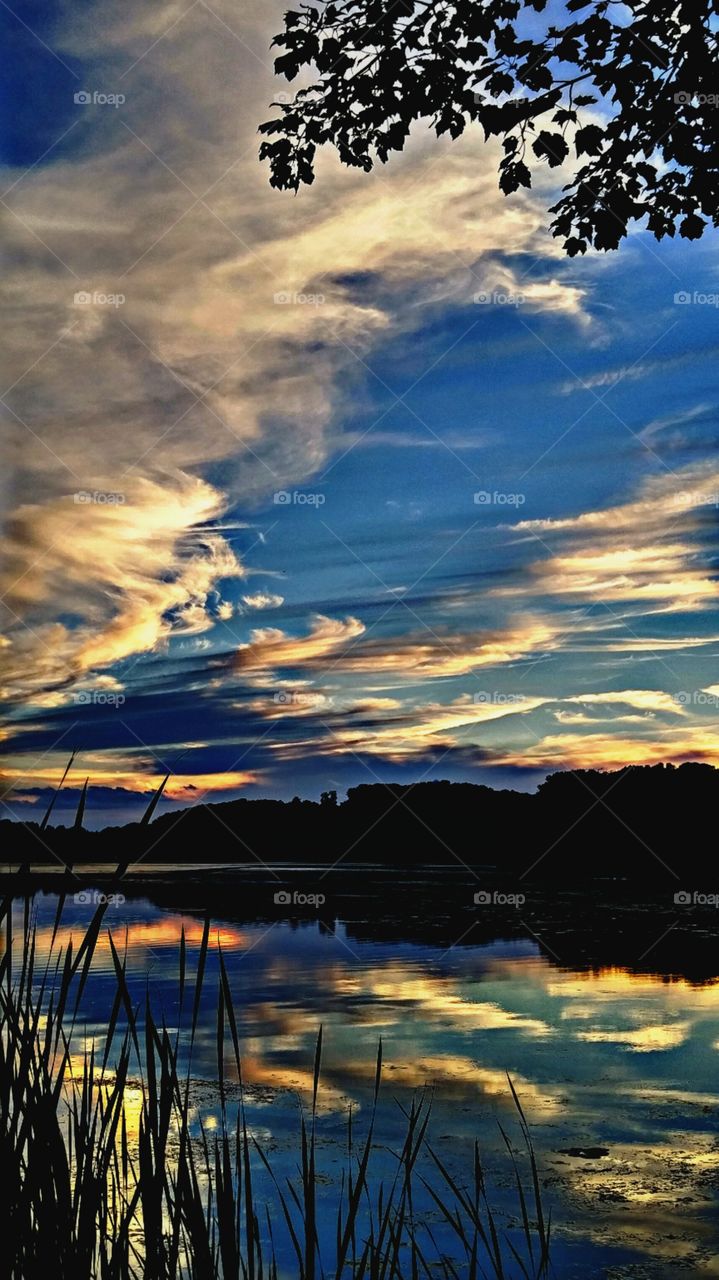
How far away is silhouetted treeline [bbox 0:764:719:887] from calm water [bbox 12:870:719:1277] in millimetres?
10008

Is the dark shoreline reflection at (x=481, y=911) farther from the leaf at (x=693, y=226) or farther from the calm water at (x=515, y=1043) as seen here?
the leaf at (x=693, y=226)

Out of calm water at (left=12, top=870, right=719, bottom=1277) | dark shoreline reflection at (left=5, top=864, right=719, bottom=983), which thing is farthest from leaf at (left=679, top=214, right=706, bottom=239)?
dark shoreline reflection at (left=5, top=864, right=719, bottom=983)

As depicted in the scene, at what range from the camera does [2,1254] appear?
1874mm

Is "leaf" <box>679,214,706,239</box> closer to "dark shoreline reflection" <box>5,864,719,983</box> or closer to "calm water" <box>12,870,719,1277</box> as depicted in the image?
"calm water" <box>12,870,719,1277</box>

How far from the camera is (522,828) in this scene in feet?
92.8

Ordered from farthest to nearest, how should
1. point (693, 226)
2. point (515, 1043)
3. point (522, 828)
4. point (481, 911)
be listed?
point (522, 828) < point (481, 911) < point (515, 1043) < point (693, 226)

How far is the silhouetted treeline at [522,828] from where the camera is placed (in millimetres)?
25359

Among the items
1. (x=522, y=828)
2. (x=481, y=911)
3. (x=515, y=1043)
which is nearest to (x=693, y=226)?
(x=515, y=1043)

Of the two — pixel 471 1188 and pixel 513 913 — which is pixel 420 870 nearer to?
pixel 513 913

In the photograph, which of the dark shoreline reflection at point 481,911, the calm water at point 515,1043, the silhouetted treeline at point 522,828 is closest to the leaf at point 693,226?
the calm water at point 515,1043

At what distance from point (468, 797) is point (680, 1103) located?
21.0 m

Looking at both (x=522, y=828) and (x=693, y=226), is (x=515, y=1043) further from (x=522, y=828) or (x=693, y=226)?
(x=522, y=828)

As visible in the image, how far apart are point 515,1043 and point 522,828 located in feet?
69.9

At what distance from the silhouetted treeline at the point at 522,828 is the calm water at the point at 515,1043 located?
10.0m
